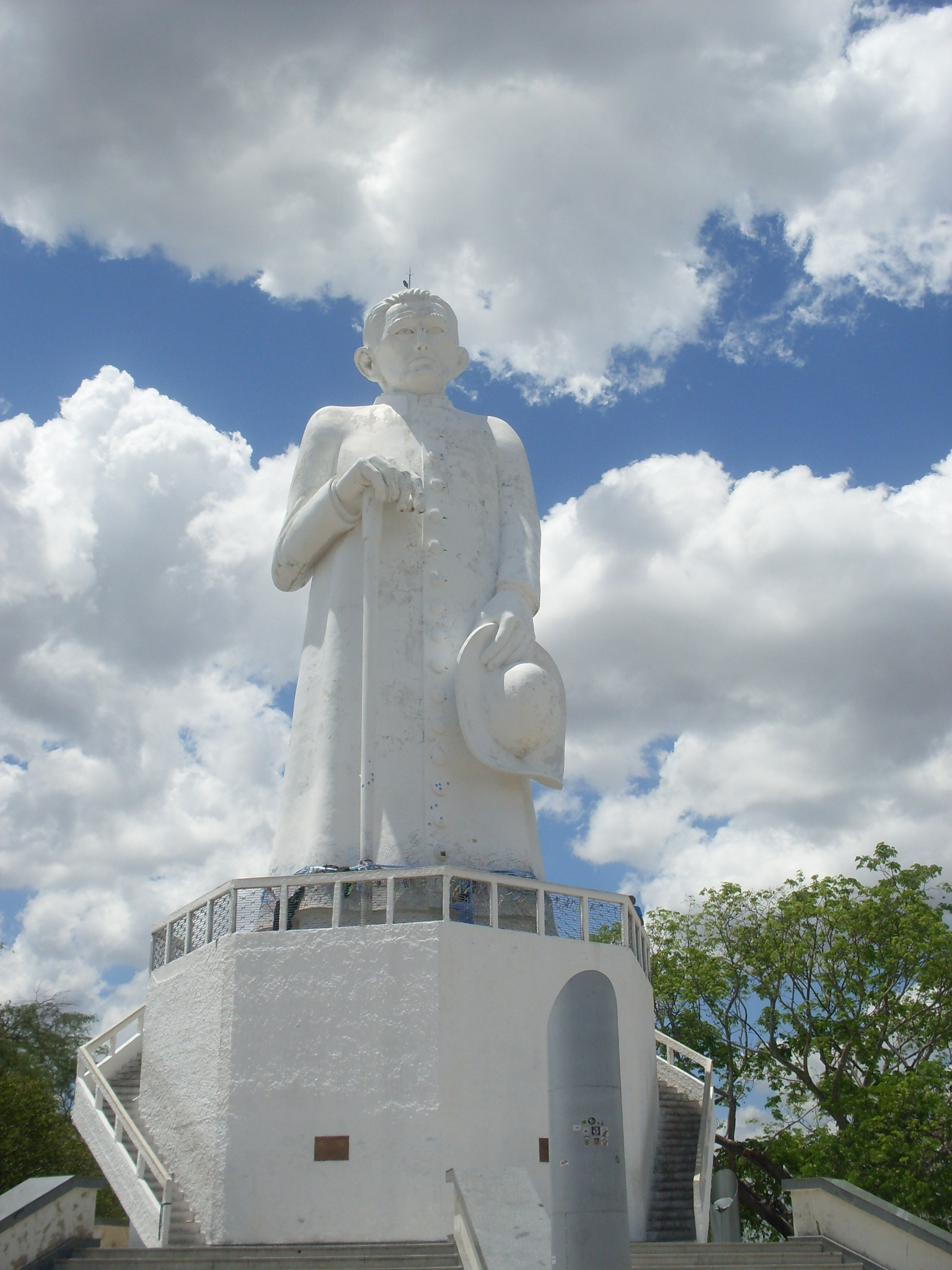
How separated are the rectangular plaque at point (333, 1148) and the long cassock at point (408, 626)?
285 centimetres

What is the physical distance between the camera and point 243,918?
11.5m

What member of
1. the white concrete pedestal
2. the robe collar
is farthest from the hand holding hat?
the robe collar

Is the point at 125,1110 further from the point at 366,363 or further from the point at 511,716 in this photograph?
the point at 366,363

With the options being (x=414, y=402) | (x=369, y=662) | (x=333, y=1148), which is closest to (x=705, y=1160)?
(x=333, y=1148)

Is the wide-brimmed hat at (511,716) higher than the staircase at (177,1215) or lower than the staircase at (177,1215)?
higher

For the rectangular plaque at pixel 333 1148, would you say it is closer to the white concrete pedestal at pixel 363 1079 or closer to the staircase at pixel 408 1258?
the white concrete pedestal at pixel 363 1079

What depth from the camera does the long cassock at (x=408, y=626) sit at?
12797 mm

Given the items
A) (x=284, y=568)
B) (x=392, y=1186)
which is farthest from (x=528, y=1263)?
(x=284, y=568)

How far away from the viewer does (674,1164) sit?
12.5 metres

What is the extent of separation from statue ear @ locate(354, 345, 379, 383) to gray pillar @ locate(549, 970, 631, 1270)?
11428mm

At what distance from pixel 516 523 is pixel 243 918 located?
6109mm

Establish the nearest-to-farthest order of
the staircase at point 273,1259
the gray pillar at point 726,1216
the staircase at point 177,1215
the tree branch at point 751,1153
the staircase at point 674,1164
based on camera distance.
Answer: the staircase at point 273,1259
the staircase at point 177,1215
the gray pillar at point 726,1216
the staircase at point 674,1164
the tree branch at point 751,1153

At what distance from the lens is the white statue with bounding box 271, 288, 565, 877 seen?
12852 mm

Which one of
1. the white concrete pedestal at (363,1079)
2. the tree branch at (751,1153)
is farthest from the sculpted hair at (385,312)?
the tree branch at (751,1153)
